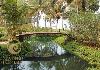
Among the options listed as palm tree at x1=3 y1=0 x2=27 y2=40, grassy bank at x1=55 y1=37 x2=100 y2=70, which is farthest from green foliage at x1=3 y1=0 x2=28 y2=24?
grassy bank at x1=55 y1=37 x2=100 y2=70

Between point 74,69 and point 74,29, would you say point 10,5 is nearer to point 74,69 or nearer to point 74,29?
point 74,69

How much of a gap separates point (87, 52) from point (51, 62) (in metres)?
3.57

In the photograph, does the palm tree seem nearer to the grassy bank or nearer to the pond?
the pond

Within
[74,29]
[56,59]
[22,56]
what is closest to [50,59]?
[56,59]

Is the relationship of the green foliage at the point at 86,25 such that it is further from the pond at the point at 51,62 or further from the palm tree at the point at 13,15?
the palm tree at the point at 13,15

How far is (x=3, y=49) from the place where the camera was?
901 inches

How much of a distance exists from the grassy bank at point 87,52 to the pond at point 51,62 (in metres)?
0.51

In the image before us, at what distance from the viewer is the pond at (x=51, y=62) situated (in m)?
22.5

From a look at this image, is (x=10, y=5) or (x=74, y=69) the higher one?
(x=10, y=5)

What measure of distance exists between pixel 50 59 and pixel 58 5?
1756 cm

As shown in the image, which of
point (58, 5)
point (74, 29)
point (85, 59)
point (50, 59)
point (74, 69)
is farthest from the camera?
point (58, 5)

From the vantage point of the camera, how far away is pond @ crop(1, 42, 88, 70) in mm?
22497

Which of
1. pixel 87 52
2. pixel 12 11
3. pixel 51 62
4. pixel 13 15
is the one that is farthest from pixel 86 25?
pixel 12 11

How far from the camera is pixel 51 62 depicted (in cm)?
2472
